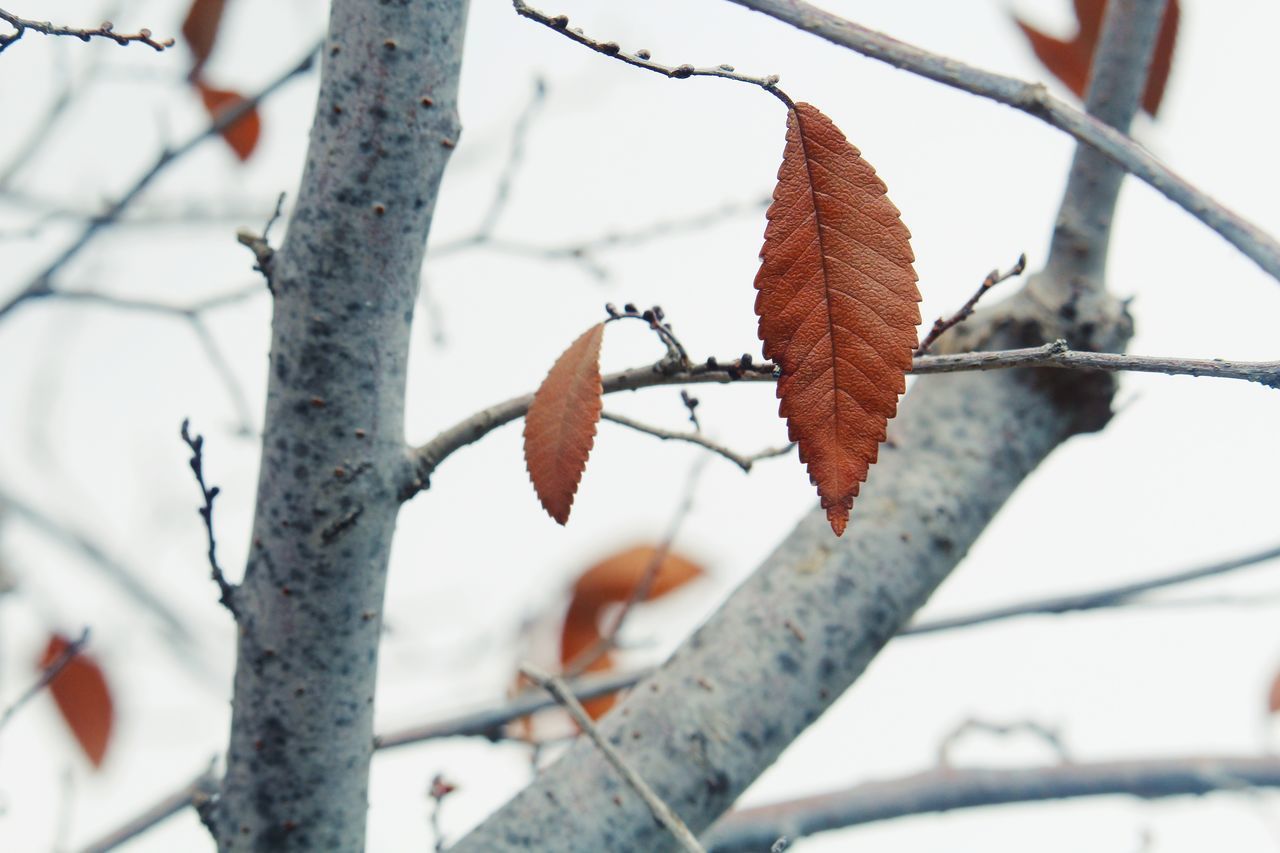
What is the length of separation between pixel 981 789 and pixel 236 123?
2.64 feet

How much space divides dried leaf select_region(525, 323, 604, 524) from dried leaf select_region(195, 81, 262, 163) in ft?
2.05

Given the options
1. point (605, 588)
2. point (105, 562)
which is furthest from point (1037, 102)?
point (105, 562)

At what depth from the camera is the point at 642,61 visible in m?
0.34

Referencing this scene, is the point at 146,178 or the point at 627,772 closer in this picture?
the point at 627,772

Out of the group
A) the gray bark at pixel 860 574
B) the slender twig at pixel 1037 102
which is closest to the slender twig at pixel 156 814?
the gray bark at pixel 860 574

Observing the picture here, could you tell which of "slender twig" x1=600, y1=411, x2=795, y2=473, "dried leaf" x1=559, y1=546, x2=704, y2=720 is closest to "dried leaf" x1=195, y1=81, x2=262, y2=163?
"dried leaf" x1=559, y1=546, x2=704, y2=720

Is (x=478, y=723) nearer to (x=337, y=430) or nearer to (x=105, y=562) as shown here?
(x=337, y=430)

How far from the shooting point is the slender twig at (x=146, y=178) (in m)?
0.79

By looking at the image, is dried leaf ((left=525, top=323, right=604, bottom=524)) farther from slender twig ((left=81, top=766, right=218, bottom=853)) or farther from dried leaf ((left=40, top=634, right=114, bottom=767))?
dried leaf ((left=40, top=634, right=114, bottom=767))

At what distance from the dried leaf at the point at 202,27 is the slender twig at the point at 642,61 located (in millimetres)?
580

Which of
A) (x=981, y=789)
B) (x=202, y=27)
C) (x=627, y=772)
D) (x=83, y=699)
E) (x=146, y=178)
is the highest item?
(x=202, y=27)

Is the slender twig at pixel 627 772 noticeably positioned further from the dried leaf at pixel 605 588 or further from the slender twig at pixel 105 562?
the slender twig at pixel 105 562

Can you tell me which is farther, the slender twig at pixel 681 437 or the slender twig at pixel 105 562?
the slender twig at pixel 105 562

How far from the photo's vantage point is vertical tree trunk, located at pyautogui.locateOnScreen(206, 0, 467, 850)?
46 centimetres
